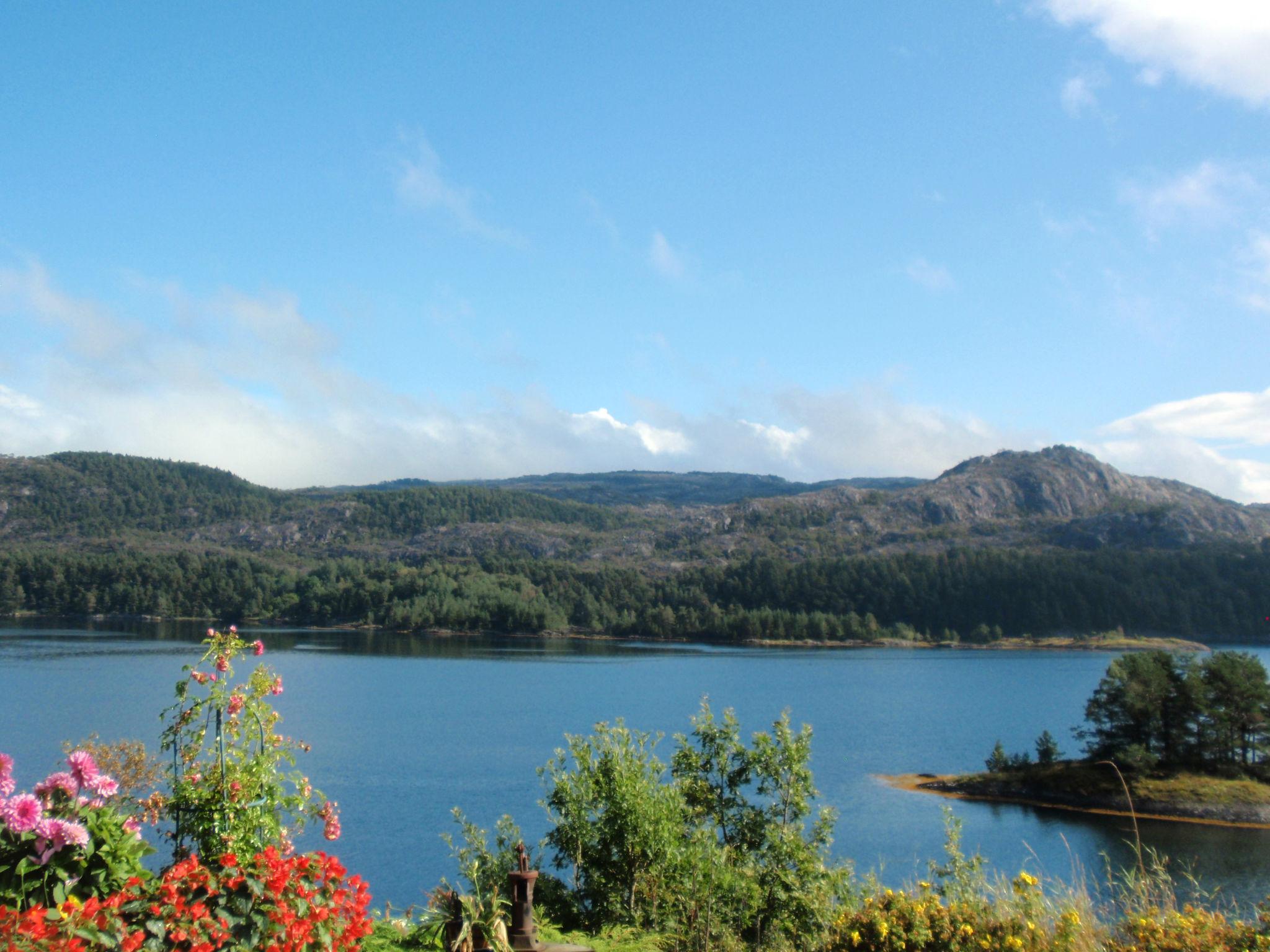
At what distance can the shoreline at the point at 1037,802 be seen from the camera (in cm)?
4537

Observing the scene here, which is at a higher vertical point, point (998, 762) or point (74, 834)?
point (74, 834)

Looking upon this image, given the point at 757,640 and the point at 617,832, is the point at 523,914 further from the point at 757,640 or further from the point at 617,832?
the point at 757,640

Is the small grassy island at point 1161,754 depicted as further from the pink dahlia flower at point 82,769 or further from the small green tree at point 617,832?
the pink dahlia flower at point 82,769

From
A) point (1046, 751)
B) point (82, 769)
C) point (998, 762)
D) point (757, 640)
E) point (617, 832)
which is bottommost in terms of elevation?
point (998, 762)

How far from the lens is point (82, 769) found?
18.6 ft

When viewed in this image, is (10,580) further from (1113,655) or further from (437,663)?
(1113,655)

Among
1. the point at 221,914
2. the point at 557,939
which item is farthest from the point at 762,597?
the point at 221,914

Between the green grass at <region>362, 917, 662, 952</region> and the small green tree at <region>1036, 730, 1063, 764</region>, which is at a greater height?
the green grass at <region>362, 917, 662, 952</region>

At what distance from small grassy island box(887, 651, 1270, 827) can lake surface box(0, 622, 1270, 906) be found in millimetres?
2580

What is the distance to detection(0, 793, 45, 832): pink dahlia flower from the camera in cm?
510

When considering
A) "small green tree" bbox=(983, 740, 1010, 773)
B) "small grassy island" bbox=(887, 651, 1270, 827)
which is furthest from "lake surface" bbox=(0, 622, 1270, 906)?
"small green tree" bbox=(983, 740, 1010, 773)

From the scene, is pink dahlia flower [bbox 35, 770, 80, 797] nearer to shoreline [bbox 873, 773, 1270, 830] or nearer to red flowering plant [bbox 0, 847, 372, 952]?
red flowering plant [bbox 0, 847, 372, 952]

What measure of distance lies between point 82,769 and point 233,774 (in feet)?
7.91

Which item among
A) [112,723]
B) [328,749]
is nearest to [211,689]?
[328,749]
